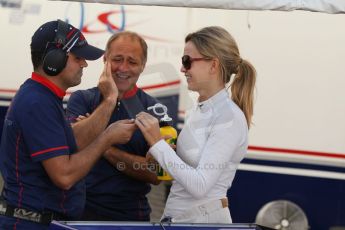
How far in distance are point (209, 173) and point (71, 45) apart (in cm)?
80

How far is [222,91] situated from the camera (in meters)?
3.02

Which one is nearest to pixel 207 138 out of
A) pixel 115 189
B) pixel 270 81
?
pixel 115 189

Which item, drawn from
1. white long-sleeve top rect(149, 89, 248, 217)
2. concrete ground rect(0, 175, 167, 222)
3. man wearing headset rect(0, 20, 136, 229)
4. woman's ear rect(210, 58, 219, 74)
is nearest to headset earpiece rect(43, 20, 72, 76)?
man wearing headset rect(0, 20, 136, 229)

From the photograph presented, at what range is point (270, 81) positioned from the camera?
17.2 feet

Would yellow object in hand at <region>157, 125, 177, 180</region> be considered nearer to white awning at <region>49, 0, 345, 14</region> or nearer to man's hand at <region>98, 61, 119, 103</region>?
man's hand at <region>98, 61, 119, 103</region>

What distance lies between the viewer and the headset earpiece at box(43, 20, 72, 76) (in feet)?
9.32

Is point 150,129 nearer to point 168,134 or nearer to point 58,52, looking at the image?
point 168,134

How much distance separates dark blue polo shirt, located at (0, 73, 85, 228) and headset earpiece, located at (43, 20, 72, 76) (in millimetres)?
68

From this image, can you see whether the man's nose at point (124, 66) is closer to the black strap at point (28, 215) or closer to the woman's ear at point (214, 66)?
the woman's ear at point (214, 66)

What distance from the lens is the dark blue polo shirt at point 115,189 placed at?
3438 millimetres

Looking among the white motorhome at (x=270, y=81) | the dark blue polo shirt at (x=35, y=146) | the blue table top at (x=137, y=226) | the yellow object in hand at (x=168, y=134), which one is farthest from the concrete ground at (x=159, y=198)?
the blue table top at (x=137, y=226)

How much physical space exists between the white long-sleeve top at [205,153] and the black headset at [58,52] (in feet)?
1.69

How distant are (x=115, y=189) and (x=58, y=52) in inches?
33.6

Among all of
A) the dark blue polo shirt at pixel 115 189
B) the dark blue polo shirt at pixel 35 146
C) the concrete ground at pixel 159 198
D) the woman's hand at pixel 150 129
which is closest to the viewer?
the dark blue polo shirt at pixel 35 146
